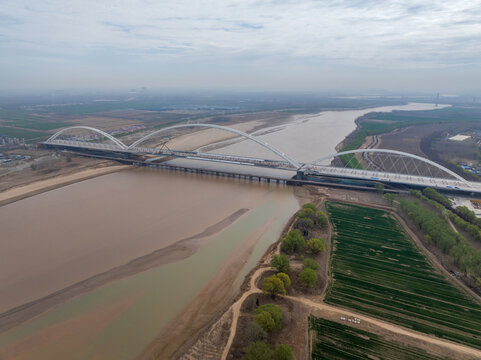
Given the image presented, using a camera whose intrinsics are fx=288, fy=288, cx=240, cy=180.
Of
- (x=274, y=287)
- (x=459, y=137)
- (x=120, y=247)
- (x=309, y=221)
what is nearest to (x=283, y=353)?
(x=274, y=287)

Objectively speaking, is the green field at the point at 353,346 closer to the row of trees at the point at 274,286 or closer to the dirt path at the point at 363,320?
the dirt path at the point at 363,320

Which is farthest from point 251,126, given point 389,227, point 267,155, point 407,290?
point 407,290

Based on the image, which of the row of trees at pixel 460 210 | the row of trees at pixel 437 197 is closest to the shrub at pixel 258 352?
the row of trees at pixel 460 210

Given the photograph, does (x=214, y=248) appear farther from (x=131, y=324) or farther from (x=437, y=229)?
(x=437, y=229)

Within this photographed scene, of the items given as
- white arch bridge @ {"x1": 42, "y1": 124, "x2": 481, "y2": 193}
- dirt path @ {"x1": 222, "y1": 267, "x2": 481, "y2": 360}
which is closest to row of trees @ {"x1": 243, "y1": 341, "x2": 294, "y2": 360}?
dirt path @ {"x1": 222, "y1": 267, "x2": 481, "y2": 360}

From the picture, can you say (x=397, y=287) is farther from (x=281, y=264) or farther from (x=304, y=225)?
(x=304, y=225)
